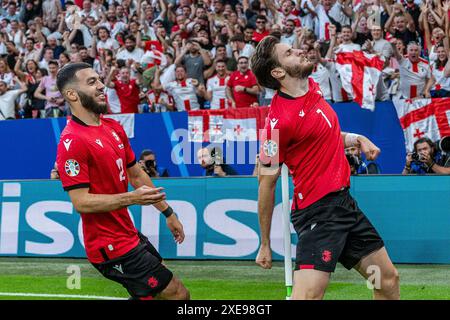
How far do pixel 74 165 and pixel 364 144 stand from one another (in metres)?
2.20

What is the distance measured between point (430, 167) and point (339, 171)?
23.9ft

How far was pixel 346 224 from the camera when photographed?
6352 mm

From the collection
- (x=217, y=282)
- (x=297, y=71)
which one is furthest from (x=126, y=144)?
→ (x=217, y=282)

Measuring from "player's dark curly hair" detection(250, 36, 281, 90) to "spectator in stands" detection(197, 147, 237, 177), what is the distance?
7.76 metres

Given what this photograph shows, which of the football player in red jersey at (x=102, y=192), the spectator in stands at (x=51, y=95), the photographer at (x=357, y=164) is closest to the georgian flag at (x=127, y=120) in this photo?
the spectator in stands at (x=51, y=95)

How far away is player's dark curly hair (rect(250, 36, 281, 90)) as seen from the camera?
21.9 ft

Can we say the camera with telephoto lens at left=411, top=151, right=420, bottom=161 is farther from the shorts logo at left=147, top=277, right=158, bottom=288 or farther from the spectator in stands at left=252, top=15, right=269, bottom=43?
the shorts logo at left=147, top=277, right=158, bottom=288

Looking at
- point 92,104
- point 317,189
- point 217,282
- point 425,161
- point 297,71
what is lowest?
point 217,282

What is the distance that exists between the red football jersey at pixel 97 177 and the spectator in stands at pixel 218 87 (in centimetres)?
1104

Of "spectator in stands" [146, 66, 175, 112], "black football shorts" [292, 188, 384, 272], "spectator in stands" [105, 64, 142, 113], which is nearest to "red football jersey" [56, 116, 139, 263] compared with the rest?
"black football shorts" [292, 188, 384, 272]

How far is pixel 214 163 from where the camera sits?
1528cm

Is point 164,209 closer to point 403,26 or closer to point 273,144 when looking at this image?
point 273,144

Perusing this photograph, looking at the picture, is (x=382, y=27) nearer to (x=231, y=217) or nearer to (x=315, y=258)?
(x=231, y=217)
